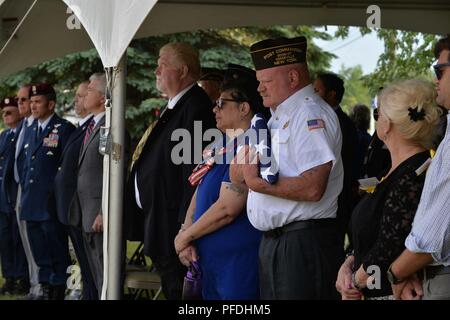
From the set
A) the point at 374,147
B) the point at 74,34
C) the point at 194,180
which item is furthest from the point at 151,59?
the point at 194,180

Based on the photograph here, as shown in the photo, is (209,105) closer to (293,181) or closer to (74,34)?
(293,181)

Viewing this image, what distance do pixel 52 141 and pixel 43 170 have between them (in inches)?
10.4

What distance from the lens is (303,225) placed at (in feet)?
13.0

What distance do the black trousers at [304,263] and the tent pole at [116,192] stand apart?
764 millimetres

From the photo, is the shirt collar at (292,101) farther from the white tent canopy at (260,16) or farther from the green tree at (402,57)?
the green tree at (402,57)

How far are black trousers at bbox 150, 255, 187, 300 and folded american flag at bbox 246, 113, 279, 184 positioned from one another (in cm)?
113

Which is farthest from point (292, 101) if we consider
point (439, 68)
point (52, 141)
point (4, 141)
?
point (4, 141)

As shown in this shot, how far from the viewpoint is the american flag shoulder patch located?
395 centimetres

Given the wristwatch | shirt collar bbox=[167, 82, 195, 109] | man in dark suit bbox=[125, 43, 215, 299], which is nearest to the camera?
the wristwatch

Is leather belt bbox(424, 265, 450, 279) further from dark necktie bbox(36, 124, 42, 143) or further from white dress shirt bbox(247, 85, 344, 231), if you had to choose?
dark necktie bbox(36, 124, 42, 143)

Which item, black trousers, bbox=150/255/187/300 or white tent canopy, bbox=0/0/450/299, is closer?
black trousers, bbox=150/255/187/300

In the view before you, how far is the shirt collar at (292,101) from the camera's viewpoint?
411cm

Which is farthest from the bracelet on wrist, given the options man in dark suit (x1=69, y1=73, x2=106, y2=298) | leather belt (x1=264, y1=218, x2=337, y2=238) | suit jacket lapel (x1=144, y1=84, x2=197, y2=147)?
man in dark suit (x1=69, y1=73, x2=106, y2=298)
